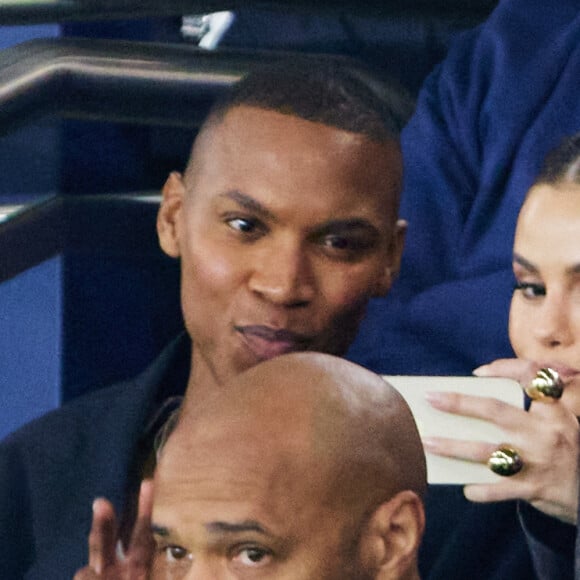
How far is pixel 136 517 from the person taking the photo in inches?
31.9

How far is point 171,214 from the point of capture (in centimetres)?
92

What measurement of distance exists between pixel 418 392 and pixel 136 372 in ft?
0.80

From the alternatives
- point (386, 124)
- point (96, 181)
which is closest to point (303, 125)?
point (386, 124)

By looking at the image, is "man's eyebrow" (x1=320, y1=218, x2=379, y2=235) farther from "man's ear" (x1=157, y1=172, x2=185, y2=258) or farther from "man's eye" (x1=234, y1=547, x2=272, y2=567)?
"man's eye" (x1=234, y1=547, x2=272, y2=567)

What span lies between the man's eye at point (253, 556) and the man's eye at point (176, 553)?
0.03 metres

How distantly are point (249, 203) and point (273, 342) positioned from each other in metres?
0.11

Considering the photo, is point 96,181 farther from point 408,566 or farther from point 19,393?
point 408,566

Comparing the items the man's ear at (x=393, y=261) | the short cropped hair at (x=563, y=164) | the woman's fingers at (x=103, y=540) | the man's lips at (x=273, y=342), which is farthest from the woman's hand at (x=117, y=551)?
the short cropped hair at (x=563, y=164)

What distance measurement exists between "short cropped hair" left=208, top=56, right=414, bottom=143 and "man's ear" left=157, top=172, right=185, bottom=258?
6 centimetres

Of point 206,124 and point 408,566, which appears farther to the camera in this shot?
point 206,124

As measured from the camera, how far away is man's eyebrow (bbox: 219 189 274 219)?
0.87m

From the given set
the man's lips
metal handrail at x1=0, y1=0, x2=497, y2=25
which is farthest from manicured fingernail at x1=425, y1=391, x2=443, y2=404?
metal handrail at x1=0, y1=0, x2=497, y2=25

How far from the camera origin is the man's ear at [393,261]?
2.96 feet

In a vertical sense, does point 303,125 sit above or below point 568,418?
above
